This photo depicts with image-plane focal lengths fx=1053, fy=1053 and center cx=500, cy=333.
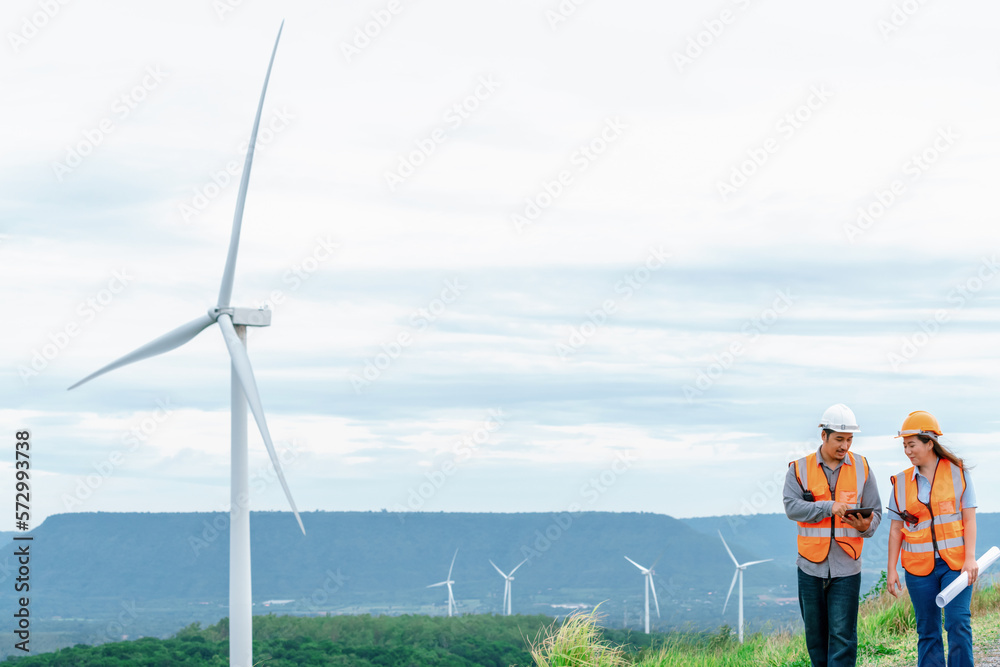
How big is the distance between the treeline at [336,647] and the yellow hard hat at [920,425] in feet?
249

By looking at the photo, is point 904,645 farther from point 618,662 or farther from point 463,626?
point 463,626

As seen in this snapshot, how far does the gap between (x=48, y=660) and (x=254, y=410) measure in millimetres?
95091

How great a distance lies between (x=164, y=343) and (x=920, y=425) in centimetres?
1296

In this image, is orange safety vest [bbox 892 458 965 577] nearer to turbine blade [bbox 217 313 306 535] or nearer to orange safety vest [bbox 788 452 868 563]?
orange safety vest [bbox 788 452 868 563]

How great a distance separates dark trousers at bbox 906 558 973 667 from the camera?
944 cm

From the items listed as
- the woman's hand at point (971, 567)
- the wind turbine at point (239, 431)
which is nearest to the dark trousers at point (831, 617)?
the woman's hand at point (971, 567)

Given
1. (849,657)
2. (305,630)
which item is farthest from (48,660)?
(849,657)

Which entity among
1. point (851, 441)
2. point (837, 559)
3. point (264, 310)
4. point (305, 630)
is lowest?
point (305, 630)

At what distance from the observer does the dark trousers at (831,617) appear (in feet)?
31.9

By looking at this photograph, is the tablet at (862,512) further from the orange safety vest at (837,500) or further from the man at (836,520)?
the orange safety vest at (837,500)

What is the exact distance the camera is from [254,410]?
50.2 feet

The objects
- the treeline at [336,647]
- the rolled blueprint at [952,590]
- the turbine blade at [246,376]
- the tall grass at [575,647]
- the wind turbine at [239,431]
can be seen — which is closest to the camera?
the rolled blueprint at [952,590]

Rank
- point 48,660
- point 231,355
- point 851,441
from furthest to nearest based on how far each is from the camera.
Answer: point 48,660, point 231,355, point 851,441

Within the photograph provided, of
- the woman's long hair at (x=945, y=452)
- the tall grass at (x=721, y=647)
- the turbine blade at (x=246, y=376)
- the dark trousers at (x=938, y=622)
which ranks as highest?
the turbine blade at (x=246, y=376)
